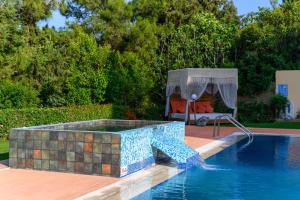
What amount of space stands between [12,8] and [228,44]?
12350mm

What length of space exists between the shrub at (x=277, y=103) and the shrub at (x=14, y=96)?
38.7 feet

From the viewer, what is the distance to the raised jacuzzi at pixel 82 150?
328 inches

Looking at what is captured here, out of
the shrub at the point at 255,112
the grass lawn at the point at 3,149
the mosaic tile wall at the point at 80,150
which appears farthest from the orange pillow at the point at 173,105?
the mosaic tile wall at the point at 80,150

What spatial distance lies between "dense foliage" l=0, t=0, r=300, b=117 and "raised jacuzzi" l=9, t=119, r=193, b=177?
7280 millimetres

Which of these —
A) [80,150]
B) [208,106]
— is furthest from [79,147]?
[208,106]

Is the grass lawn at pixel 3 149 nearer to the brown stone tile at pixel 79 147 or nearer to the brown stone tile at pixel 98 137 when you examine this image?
the brown stone tile at pixel 79 147

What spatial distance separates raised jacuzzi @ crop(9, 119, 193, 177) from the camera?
27.4ft

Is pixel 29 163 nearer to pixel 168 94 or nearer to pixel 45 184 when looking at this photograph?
pixel 45 184

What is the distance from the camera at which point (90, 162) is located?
8.50 metres

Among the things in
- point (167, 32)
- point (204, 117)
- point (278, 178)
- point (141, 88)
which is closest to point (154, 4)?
point (167, 32)

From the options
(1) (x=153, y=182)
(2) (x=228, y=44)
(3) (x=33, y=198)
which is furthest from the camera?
(2) (x=228, y=44)

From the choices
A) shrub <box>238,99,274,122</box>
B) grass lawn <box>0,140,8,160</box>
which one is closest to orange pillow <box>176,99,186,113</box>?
shrub <box>238,99,274,122</box>

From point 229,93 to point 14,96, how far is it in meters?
9.93

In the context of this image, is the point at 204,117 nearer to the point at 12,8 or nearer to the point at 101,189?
the point at 12,8
